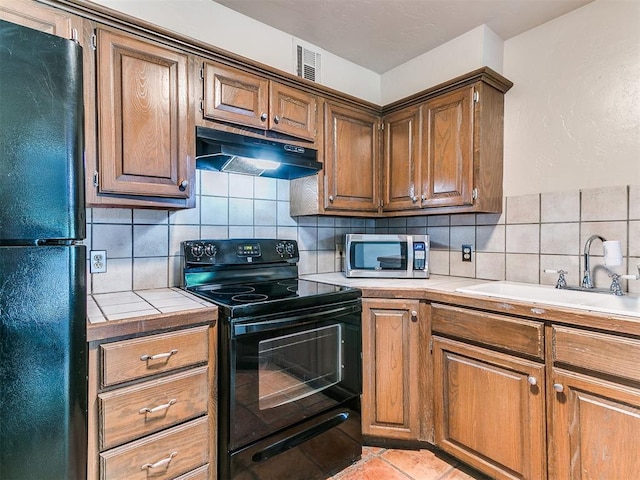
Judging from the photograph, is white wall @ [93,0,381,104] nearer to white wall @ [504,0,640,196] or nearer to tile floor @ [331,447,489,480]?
white wall @ [504,0,640,196]

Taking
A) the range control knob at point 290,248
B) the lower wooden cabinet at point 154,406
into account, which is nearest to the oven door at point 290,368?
the lower wooden cabinet at point 154,406

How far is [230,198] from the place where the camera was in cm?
202

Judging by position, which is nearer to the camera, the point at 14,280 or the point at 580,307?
the point at 14,280

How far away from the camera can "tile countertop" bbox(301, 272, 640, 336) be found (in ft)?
3.88

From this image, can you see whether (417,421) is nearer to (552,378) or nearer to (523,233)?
(552,378)

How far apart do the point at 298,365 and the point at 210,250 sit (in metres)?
0.77

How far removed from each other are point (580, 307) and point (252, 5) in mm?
2092

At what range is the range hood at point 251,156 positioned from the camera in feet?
5.24

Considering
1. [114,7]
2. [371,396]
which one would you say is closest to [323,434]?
[371,396]

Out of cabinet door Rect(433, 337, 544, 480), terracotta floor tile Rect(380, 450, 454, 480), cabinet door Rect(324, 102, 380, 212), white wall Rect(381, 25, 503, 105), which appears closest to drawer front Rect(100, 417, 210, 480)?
terracotta floor tile Rect(380, 450, 454, 480)

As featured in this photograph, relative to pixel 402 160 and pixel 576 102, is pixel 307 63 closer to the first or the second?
pixel 402 160

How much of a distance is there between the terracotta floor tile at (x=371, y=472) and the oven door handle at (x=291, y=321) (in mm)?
791

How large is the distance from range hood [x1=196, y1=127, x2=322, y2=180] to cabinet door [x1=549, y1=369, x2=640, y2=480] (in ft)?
5.06

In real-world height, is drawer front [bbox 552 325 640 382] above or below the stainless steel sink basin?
below
